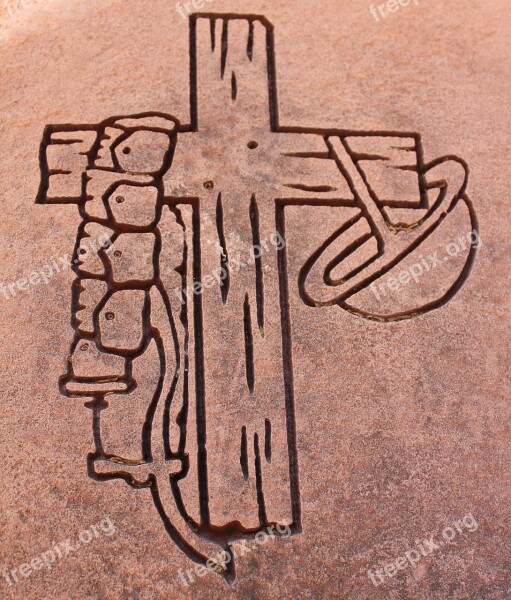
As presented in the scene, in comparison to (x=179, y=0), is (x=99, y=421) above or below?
below

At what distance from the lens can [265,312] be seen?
2975 millimetres

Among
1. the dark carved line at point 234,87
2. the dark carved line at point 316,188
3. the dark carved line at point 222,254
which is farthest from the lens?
the dark carved line at point 234,87

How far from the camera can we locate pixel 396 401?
2.89 meters

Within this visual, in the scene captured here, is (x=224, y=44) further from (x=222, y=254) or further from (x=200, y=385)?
(x=200, y=385)

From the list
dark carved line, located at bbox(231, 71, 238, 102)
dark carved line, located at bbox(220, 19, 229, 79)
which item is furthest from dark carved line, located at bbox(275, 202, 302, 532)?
dark carved line, located at bbox(220, 19, 229, 79)

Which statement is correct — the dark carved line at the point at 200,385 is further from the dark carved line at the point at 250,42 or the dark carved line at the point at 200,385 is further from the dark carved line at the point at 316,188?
the dark carved line at the point at 250,42

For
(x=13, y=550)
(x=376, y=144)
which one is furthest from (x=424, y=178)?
(x=13, y=550)

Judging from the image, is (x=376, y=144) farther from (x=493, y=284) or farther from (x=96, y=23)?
(x=96, y=23)

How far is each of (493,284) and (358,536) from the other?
109 cm

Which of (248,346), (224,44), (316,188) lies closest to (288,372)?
(248,346)

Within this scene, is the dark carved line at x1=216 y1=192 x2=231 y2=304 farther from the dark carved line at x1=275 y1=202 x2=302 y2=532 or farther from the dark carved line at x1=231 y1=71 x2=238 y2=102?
the dark carved line at x1=231 y1=71 x2=238 y2=102

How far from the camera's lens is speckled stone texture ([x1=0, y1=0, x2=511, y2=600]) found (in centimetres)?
268

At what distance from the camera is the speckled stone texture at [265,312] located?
2.68 meters

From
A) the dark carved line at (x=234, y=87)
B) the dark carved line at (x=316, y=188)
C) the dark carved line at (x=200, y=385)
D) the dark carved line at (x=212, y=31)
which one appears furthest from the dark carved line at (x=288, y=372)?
the dark carved line at (x=212, y=31)
